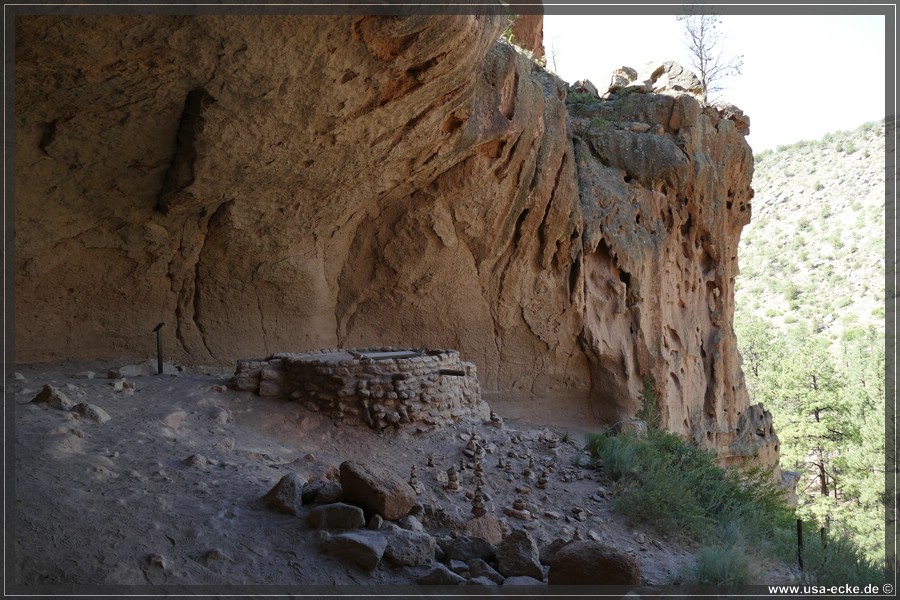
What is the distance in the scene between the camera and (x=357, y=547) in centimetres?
338

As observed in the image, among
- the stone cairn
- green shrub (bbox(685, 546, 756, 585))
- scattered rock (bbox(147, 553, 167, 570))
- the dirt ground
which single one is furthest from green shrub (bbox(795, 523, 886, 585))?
scattered rock (bbox(147, 553, 167, 570))

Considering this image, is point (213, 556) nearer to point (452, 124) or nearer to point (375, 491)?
point (375, 491)

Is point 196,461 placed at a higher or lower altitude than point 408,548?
higher

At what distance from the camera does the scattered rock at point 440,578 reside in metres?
3.34

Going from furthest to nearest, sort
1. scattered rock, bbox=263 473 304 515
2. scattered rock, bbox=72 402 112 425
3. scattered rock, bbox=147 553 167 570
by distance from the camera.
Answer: scattered rock, bbox=72 402 112 425 < scattered rock, bbox=263 473 304 515 < scattered rock, bbox=147 553 167 570

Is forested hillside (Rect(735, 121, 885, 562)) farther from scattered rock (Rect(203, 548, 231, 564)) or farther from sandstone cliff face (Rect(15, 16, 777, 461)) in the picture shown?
scattered rock (Rect(203, 548, 231, 564))

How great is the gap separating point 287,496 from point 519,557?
1.34m

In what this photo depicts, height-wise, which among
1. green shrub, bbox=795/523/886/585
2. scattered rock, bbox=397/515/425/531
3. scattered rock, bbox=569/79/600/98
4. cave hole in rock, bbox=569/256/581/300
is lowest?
green shrub, bbox=795/523/886/585

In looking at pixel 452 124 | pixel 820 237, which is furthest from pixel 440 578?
pixel 820 237

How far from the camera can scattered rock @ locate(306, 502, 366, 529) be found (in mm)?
3648

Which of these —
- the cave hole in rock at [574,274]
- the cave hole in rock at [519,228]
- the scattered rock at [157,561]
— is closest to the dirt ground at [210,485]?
the scattered rock at [157,561]

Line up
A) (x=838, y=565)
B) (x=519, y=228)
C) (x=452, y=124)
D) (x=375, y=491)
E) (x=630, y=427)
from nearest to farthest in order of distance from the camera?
(x=375, y=491), (x=838, y=565), (x=452, y=124), (x=630, y=427), (x=519, y=228)

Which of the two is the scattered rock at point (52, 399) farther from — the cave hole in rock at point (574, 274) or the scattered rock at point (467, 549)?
the cave hole in rock at point (574, 274)

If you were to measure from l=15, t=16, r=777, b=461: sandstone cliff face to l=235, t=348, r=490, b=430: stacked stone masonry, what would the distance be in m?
2.34
